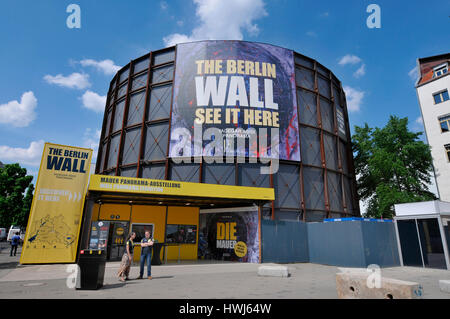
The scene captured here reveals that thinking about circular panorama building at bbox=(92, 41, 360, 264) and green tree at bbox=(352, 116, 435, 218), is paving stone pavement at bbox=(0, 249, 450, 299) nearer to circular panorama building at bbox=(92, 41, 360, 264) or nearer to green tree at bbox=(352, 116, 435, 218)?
circular panorama building at bbox=(92, 41, 360, 264)

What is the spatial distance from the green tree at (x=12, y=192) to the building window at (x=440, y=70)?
52.7 m

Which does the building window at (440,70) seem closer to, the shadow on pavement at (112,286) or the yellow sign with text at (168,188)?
the yellow sign with text at (168,188)

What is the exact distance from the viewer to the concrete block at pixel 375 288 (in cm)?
602

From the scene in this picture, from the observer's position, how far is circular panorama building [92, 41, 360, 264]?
2258 centimetres

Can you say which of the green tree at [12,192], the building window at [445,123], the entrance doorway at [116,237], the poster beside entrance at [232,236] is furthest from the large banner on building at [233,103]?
the green tree at [12,192]

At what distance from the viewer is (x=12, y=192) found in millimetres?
33750

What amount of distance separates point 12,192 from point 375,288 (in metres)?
41.7

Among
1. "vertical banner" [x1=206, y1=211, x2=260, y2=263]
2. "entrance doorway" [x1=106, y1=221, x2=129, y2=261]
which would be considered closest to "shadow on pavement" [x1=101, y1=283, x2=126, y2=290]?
"entrance doorway" [x1=106, y1=221, x2=129, y2=261]

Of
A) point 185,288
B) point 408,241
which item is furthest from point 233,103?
point 185,288

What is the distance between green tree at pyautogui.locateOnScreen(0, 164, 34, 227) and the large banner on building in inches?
979

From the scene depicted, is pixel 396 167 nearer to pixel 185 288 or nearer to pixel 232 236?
pixel 232 236

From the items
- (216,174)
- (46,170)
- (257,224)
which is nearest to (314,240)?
(257,224)
